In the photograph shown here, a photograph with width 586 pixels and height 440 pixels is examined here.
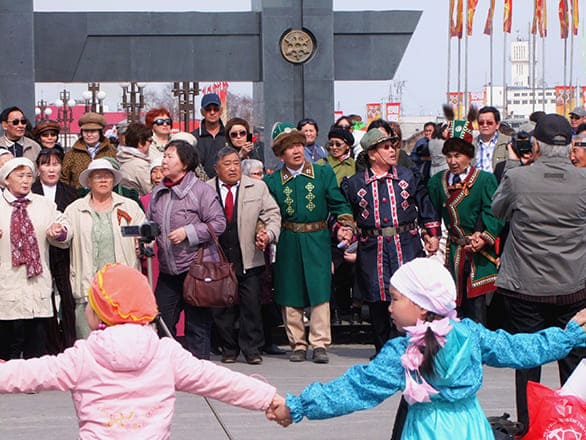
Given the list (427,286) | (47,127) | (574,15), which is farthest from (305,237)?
(574,15)

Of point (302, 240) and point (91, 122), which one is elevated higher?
point (91, 122)

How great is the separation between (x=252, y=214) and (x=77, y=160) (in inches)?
81.2

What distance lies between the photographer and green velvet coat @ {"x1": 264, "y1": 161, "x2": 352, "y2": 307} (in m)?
10.1

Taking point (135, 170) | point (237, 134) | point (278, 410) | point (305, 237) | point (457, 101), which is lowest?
point (278, 410)

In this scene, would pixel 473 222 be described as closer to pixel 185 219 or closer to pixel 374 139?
pixel 374 139

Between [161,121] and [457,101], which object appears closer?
[161,121]

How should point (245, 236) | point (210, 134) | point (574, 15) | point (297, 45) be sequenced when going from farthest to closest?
point (574, 15) → point (297, 45) → point (210, 134) → point (245, 236)

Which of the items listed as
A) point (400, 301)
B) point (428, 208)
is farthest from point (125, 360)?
point (428, 208)

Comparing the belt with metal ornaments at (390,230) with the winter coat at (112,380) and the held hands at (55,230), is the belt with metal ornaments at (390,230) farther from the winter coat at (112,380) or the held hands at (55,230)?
the winter coat at (112,380)

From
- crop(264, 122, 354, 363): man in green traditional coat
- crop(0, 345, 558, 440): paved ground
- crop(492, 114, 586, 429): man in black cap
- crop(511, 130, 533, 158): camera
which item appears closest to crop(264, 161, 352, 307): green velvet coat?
crop(264, 122, 354, 363): man in green traditional coat

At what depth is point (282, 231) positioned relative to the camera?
33.6 feet

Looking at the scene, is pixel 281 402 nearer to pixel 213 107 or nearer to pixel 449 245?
pixel 449 245

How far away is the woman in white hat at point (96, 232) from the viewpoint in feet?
29.7

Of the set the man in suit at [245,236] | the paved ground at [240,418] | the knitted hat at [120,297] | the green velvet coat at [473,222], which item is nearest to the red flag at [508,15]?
the green velvet coat at [473,222]
